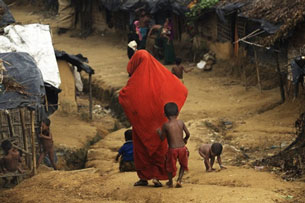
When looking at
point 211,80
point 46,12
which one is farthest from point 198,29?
point 46,12

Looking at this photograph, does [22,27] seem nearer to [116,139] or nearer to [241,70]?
[116,139]

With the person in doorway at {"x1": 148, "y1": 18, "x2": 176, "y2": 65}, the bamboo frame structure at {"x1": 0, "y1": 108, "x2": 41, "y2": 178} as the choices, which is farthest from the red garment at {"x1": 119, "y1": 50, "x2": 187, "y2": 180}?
the person in doorway at {"x1": 148, "y1": 18, "x2": 176, "y2": 65}

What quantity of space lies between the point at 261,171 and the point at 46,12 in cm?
2190

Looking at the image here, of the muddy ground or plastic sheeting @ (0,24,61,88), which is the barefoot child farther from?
plastic sheeting @ (0,24,61,88)

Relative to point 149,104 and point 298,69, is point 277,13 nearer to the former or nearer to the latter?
point 298,69

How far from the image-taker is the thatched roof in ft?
47.6

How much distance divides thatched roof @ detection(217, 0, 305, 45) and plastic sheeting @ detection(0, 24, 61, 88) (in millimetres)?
4869

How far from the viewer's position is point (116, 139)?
1433 cm

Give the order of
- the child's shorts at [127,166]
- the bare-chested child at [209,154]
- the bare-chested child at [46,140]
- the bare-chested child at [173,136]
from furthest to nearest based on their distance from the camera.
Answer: the bare-chested child at [46,140] < the child's shorts at [127,166] < the bare-chested child at [209,154] < the bare-chested child at [173,136]

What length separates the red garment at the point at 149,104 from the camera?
823 cm

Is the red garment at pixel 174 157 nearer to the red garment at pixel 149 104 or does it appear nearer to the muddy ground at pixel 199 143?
the red garment at pixel 149 104

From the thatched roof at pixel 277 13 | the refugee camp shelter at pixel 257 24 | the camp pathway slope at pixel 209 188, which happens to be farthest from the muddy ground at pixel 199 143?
the thatched roof at pixel 277 13

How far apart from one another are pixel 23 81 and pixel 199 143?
12.1 ft

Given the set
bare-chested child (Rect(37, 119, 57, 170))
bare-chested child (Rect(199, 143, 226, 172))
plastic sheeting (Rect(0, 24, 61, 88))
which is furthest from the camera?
plastic sheeting (Rect(0, 24, 61, 88))
